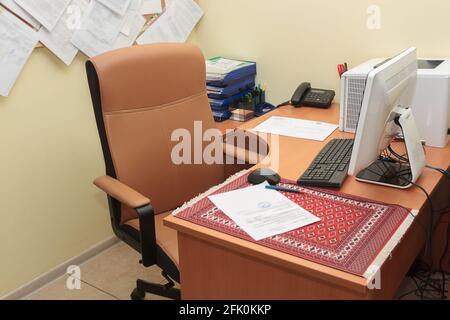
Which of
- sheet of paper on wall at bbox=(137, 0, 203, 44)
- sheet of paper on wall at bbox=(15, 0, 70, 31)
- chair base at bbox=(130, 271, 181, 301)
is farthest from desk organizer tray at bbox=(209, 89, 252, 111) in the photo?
chair base at bbox=(130, 271, 181, 301)

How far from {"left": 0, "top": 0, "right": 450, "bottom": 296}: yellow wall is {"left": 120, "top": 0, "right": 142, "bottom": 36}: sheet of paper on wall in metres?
0.27

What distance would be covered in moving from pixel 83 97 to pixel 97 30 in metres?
0.33

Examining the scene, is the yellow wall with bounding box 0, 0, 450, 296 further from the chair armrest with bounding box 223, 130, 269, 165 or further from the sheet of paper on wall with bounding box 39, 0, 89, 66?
the chair armrest with bounding box 223, 130, 269, 165

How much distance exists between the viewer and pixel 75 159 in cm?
222

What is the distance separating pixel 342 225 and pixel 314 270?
0.20m

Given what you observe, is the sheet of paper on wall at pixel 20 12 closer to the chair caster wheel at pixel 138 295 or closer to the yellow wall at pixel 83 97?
the yellow wall at pixel 83 97

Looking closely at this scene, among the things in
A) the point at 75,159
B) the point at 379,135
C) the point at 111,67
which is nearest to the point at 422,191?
the point at 379,135

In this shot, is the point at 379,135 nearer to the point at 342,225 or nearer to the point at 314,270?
the point at 342,225

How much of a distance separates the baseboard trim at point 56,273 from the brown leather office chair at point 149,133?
0.60 meters

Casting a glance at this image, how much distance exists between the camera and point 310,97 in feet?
7.38

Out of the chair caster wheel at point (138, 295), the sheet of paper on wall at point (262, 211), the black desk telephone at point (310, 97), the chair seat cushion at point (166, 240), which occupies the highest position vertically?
the black desk telephone at point (310, 97)

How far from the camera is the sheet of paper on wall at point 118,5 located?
2.13 metres

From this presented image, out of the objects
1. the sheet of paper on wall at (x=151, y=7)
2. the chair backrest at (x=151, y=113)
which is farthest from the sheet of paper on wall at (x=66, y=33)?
the chair backrest at (x=151, y=113)

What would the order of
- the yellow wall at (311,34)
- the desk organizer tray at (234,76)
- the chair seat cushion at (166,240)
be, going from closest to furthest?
the chair seat cushion at (166,240) → the yellow wall at (311,34) → the desk organizer tray at (234,76)
